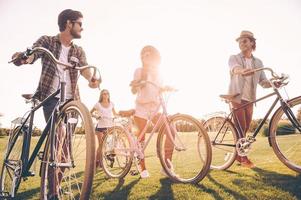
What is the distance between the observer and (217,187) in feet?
14.3

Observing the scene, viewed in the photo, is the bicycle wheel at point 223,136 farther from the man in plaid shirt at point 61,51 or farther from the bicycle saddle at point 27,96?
the bicycle saddle at point 27,96

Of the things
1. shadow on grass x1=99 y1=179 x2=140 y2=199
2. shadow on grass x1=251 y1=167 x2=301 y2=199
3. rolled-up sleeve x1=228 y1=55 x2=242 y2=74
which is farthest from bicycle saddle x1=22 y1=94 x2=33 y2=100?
rolled-up sleeve x1=228 y1=55 x2=242 y2=74

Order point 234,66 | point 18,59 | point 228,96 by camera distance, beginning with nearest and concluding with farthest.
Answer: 1. point 18,59
2. point 228,96
3. point 234,66

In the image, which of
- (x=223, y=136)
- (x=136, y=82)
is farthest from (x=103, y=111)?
(x=223, y=136)

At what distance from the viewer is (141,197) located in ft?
13.7

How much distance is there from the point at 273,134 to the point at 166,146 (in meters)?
1.65

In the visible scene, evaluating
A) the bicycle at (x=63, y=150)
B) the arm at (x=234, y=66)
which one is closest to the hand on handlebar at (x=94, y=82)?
the bicycle at (x=63, y=150)

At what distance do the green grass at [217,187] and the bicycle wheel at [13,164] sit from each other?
16.5 inches

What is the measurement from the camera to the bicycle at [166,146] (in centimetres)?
448

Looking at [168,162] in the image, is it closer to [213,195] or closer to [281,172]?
[213,195]

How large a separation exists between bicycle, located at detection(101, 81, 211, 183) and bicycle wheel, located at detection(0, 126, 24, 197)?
195cm

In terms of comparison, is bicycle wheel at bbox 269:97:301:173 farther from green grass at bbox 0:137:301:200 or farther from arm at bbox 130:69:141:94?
arm at bbox 130:69:141:94

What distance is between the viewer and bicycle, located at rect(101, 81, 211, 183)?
4477 millimetres

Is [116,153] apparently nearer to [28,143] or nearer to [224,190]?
[28,143]
